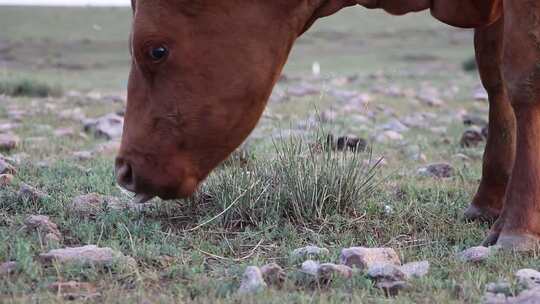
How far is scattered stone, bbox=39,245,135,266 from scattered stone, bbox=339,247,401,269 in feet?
2.34

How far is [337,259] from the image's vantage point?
125 inches

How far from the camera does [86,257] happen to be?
2.97 m

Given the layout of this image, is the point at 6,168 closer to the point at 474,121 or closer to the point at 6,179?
the point at 6,179

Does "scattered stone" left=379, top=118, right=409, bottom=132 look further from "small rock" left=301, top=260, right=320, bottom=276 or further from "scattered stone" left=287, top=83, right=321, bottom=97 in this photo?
"small rock" left=301, top=260, right=320, bottom=276

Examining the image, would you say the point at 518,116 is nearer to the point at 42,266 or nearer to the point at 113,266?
the point at 113,266

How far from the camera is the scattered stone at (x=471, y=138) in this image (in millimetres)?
6883

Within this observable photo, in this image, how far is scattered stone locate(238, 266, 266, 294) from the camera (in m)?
2.73

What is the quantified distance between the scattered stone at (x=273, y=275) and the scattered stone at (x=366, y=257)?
266 millimetres

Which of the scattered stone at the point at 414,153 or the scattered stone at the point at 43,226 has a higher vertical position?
the scattered stone at the point at 43,226

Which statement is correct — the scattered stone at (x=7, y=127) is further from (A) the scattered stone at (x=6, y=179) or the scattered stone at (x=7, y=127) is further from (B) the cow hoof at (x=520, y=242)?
(B) the cow hoof at (x=520, y=242)

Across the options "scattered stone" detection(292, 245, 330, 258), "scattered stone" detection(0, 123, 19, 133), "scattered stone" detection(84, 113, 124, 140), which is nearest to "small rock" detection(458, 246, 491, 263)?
"scattered stone" detection(292, 245, 330, 258)

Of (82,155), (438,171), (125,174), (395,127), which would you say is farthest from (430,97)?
(125,174)

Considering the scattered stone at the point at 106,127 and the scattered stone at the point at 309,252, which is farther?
the scattered stone at the point at 106,127

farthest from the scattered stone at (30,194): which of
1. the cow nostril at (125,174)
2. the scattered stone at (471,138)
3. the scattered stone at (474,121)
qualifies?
the scattered stone at (474,121)
